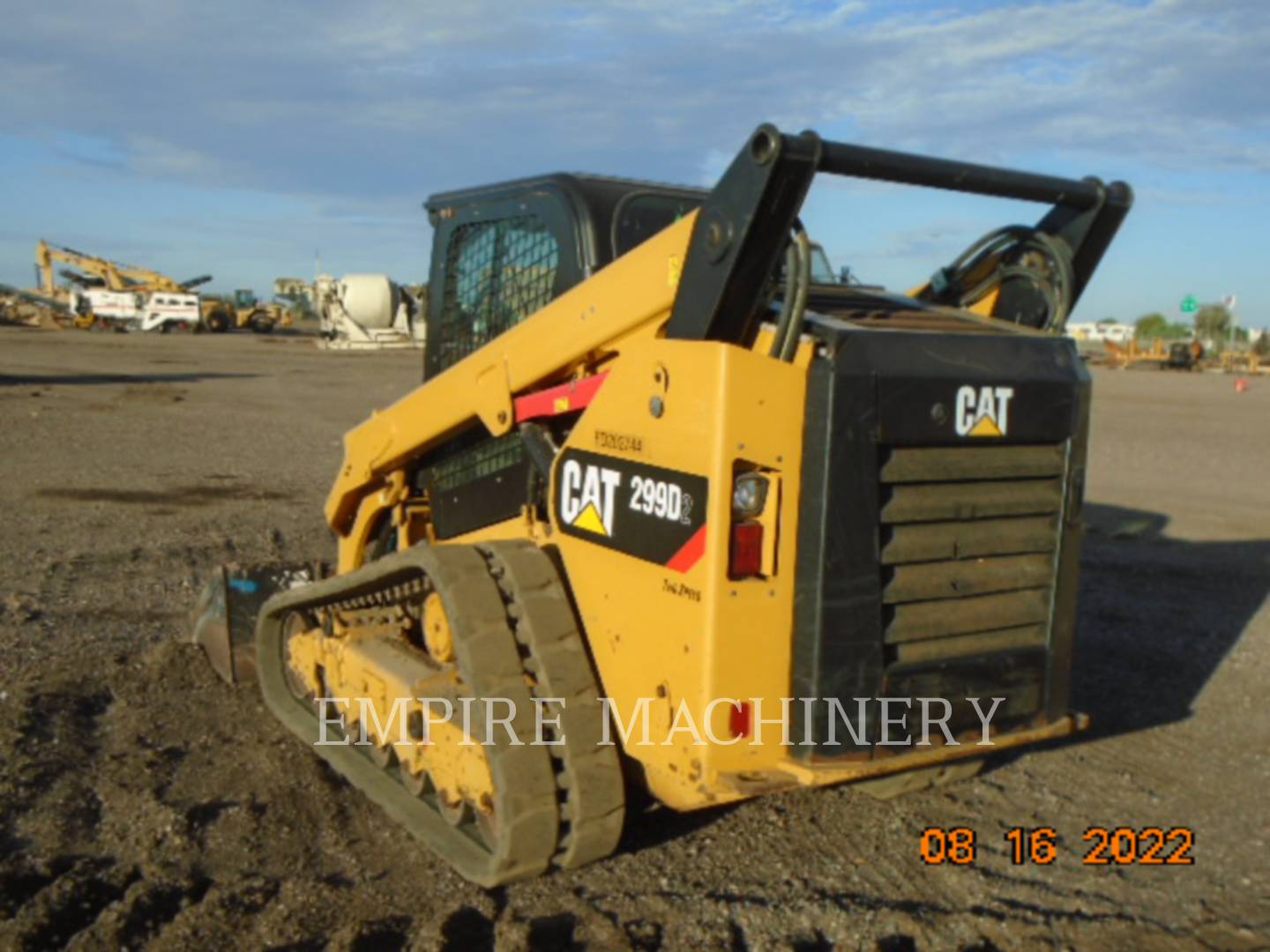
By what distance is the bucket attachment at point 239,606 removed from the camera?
239 inches

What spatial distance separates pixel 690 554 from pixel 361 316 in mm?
39761

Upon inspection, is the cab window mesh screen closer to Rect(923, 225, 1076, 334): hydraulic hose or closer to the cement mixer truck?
Rect(923, 225, 1076, 334): hydraulic hose

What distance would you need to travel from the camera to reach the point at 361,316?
41.8 m

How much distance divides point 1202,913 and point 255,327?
58141mm

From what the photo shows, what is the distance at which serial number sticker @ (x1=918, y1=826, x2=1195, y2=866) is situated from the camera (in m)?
4.42

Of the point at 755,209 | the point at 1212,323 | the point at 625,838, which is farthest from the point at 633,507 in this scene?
the point at 1212,323

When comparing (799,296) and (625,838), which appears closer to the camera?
(799,296)

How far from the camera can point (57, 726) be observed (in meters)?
5.33

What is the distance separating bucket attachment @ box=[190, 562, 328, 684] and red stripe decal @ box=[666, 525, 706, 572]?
10.1 feet

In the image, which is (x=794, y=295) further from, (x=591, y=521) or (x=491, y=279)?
(x=491, y=279)

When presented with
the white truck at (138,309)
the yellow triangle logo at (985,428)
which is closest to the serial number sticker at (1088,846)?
the yellow triangle logo at (985,428)

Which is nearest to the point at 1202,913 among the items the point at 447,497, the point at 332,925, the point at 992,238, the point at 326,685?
the point at 992,238

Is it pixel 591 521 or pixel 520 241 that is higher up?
pixel 520 241

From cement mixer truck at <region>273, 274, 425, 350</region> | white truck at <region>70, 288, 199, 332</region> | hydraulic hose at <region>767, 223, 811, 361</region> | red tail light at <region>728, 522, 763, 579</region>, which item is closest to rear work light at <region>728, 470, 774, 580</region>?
red tail light at <region>728, 522, 763, 579</region>
